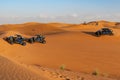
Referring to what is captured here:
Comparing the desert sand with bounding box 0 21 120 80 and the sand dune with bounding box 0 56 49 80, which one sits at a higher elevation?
the sand dune with bounding box 0 56 49 80

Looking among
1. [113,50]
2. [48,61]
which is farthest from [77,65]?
[113,50]

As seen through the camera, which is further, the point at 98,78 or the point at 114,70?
the point at 114,70

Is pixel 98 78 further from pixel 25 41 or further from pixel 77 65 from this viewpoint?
pixel 25 41

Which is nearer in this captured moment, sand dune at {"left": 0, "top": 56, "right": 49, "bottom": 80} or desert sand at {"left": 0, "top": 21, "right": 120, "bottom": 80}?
sand dune at {"left": 0, "top": 56, "right": 49, "bottom": 80}

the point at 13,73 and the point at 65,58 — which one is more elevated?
the point at 13,73

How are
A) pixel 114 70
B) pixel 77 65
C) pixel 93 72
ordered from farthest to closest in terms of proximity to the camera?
1. pixel 77 65
2. pixel 114 70
3. pixel 93 72

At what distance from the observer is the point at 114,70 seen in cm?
1680

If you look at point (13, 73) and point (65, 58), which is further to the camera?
point (65, 58)

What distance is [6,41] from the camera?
934 inches

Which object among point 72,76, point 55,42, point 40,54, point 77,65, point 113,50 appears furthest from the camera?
point 55,42

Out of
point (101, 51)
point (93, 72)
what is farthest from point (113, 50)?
point (93, 72)

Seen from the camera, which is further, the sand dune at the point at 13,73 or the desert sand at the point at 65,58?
the desert sand at the point at 65,58

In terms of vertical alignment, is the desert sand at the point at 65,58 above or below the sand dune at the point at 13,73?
below

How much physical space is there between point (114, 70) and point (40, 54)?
18.8ft
